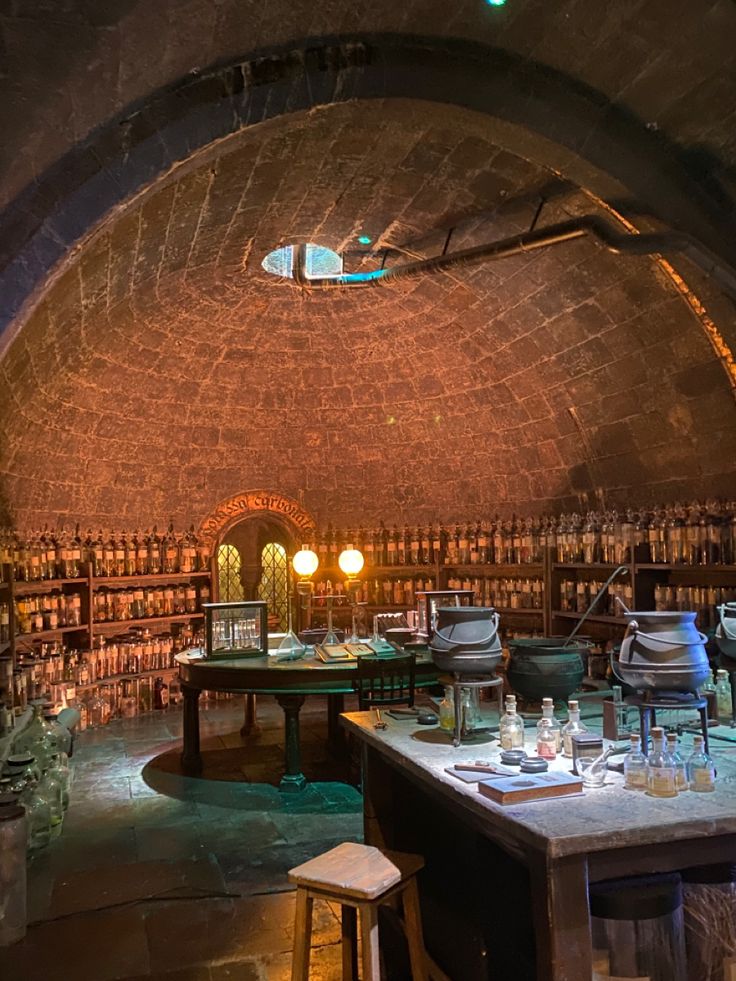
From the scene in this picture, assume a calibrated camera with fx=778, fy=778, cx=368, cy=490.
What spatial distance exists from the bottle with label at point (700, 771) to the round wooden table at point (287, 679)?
3.00 m

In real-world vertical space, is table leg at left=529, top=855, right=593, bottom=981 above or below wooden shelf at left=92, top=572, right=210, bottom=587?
below

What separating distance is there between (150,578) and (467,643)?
20.2 feet

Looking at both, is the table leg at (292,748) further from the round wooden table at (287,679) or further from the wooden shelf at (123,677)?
the wooden shelf at (123,677)

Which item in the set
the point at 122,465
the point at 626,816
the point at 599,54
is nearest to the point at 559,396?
the point at 599,54

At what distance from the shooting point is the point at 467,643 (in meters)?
3.34

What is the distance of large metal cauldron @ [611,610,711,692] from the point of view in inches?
117

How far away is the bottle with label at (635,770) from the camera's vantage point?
2.73 metres

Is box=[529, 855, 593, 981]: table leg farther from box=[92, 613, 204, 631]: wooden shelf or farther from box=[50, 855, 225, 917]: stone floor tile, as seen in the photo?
box=[92, 613, 204, 631]: wooden shelf

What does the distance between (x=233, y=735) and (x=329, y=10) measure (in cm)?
610

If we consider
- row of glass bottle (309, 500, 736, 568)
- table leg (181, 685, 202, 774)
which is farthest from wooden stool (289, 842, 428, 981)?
row of glass bottle (309, 500, 736, 568)

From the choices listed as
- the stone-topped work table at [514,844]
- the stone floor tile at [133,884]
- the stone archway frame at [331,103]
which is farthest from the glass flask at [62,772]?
the stone archway frame at [331,103]

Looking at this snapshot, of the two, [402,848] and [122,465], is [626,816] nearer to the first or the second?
[402,848]

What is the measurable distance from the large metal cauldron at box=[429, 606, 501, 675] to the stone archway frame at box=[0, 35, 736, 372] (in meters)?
2.33

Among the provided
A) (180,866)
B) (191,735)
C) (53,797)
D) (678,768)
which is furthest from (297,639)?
(678,768)
